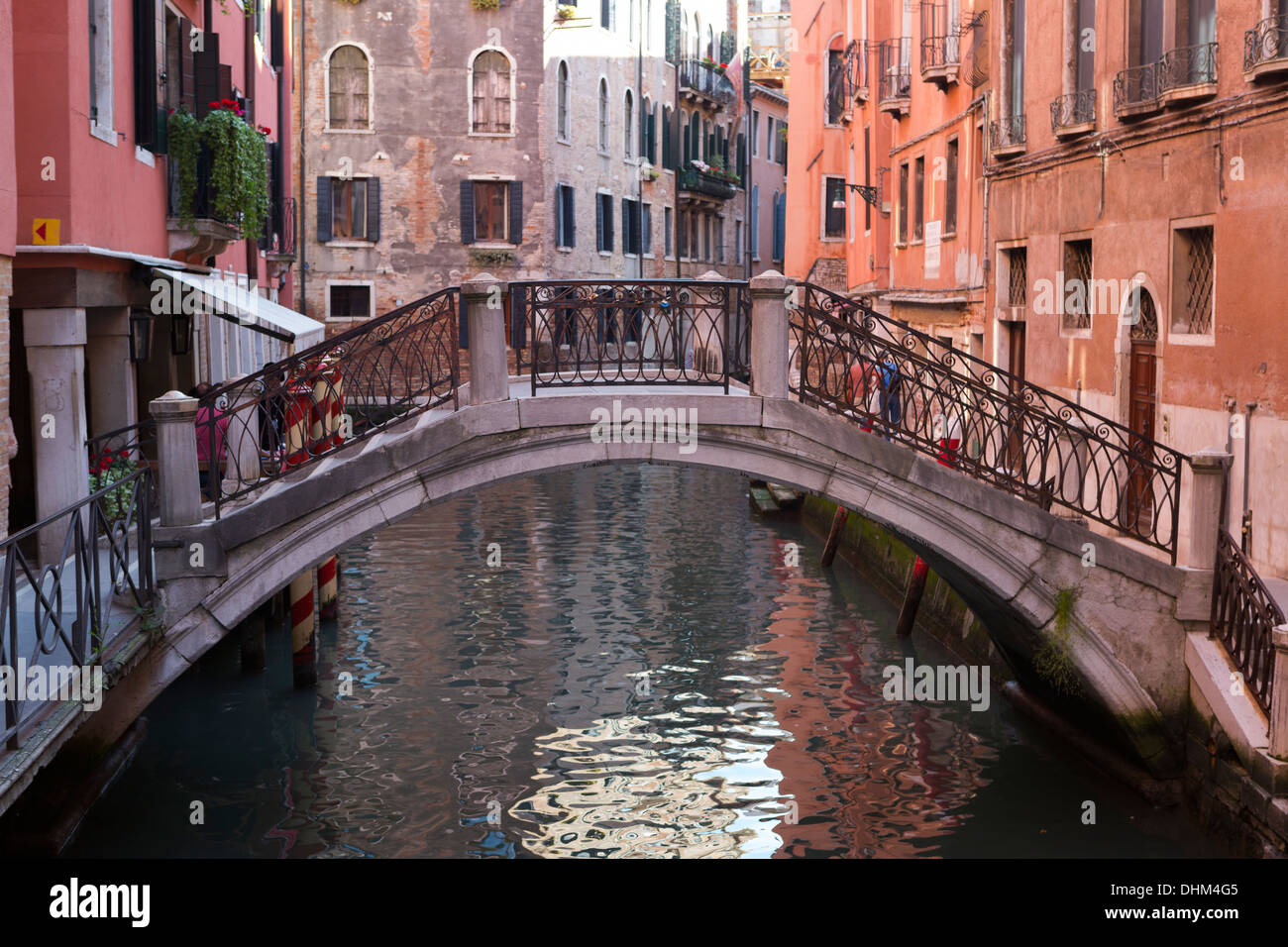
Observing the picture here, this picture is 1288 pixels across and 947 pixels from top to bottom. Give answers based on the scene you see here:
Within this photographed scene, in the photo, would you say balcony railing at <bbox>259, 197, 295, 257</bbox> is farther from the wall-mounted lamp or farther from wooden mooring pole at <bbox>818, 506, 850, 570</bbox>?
wooden mooring pole at <bbox>818, 506, 850, 570</bbox>

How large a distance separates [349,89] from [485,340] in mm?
24122

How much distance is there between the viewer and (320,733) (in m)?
11.8

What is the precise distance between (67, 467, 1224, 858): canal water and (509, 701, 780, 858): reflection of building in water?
0.02m

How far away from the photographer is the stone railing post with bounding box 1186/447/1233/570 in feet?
30.0

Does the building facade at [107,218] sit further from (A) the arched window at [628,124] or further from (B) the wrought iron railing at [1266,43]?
(A) the arched window at [628,124]

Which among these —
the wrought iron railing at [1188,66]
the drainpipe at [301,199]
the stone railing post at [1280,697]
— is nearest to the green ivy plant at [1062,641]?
the stone railing post at [1280,697]

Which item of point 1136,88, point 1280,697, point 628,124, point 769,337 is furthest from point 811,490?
point 628,124

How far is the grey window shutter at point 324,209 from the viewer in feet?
104

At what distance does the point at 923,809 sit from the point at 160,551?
511 cm

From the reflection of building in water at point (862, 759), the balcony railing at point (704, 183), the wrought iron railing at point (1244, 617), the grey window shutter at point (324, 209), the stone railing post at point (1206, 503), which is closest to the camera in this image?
the wrought iron railing at point (1244, 617)

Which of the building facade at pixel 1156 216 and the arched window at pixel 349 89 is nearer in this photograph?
the building facade at pixel 1156 216

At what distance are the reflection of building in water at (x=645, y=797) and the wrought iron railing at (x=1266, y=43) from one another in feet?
18.7

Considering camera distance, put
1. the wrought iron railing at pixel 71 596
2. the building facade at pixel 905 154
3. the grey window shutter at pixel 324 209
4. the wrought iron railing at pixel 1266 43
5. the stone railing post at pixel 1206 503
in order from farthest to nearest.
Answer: the grey window shutter at pixel 324 209 < the building facade at pixel 905 154 < the wrought iron railing at pixel 1266 43 < the stone railing post at pixel 1206 503 < the wrought iron railing at pixel 71 596

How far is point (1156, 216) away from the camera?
12.3 metres
